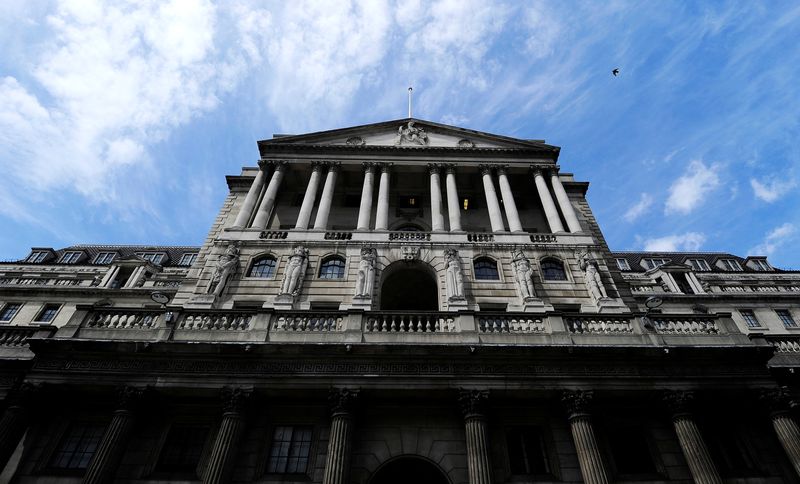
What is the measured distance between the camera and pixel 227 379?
1558cm

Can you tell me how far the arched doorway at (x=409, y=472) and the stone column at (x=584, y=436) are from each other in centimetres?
471

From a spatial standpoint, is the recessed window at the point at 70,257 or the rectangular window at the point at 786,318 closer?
the rectangular window at the point at 786,318

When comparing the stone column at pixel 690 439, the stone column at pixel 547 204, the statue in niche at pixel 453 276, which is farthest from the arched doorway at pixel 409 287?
the stone column at pixel 690 439

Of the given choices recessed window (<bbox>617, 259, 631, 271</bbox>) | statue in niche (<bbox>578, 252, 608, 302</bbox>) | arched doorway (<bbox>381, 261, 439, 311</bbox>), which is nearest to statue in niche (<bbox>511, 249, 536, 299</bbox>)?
statue in niche (<bbox>578, 252, 608, 302</bbox>)

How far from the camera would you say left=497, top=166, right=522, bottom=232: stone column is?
83.3 ft

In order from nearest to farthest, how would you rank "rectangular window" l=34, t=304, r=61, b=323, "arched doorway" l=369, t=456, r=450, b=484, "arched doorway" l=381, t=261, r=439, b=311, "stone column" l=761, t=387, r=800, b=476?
1. "stone column" l=761, t=387, r=800, b=476
2. "arched doorway" l=369, t=456, r=450, b=484
3. "arched doorway" l=381, t=261, r=439, b=311
4. "rectangular window" l=34, t=304, r=61, b=323

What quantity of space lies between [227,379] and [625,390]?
1462cm

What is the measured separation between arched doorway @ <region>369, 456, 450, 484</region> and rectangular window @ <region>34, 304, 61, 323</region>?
35.7 meters

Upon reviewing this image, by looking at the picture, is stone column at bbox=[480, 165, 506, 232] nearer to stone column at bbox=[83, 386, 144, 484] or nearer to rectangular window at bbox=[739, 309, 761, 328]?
stone column at bbox=[83, 386, 144, 484]

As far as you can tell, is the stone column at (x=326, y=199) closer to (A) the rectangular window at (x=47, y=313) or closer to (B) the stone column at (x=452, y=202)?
(B) the stone column at (x=452, y=202)

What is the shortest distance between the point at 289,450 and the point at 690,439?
1391 cm

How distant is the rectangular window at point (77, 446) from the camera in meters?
15.0

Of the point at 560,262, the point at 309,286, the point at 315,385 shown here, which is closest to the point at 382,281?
the point at 309,286

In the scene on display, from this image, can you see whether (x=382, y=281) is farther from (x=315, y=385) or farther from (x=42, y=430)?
(x=42, y=430)
